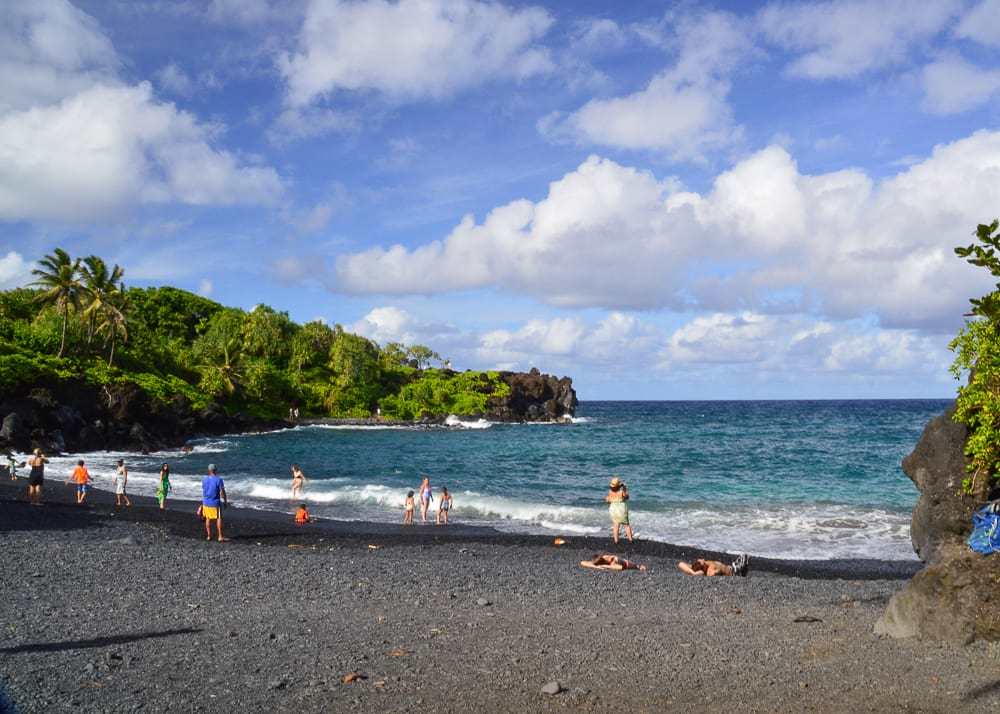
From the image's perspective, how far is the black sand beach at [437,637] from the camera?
7781 mm

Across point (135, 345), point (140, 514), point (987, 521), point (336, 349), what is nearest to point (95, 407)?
point (135, 345)

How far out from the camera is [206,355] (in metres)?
87.7

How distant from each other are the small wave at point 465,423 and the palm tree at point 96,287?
4519 cm

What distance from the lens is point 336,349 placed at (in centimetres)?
10106

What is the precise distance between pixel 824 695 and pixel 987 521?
161 inches

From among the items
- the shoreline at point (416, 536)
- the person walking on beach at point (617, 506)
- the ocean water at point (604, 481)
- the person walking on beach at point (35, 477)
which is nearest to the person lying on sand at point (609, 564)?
the shoreline at point (416, 536)

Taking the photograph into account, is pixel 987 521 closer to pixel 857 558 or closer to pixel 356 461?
pixel 857 558

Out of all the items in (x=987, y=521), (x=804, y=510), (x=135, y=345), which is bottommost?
Answer: (x=804, y=510)

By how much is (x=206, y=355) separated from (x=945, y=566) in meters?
88.9

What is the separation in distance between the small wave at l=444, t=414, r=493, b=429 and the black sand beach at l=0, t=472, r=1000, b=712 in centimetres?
7913

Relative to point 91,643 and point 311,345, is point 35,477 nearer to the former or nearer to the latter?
A: point 91,643

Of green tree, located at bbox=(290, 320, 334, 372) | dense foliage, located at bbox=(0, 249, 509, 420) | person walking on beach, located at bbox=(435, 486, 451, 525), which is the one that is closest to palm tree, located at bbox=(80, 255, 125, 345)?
dense foliage, located at bbox=(0, 249, 509, 420)

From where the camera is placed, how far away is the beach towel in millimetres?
9773

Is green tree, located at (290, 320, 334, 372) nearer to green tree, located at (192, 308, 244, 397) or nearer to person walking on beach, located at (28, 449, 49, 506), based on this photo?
green tree, located at (192, 308, 244, 397)
